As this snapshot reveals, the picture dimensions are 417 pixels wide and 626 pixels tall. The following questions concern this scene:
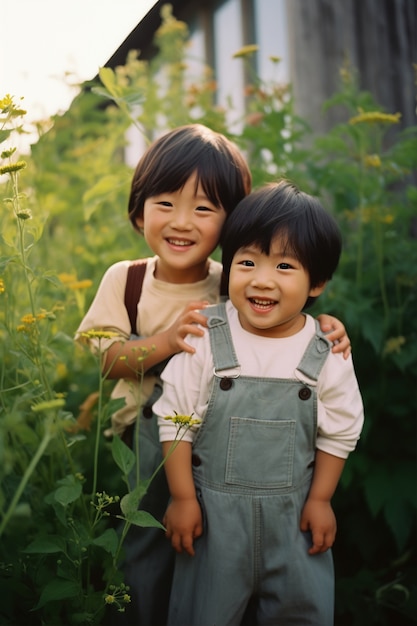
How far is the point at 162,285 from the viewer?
1.93 m

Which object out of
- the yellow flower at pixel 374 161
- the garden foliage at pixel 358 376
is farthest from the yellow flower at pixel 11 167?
the yellow flower at pixel 374 161

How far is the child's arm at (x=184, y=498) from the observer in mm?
1671

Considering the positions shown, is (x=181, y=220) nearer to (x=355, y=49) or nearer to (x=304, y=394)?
(x=304, y=394)

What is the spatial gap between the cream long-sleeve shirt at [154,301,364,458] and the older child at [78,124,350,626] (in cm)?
6

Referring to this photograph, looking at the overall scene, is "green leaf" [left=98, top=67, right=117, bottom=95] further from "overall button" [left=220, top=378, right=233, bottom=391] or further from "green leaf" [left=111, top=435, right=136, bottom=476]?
"green leaf" [left=111, top=435, right=136, bottom=476]

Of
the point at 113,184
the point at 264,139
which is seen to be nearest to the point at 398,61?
the point at 264,139

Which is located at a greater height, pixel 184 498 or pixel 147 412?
pixel 147 412

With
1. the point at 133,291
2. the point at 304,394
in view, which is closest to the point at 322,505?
the point at 304,394

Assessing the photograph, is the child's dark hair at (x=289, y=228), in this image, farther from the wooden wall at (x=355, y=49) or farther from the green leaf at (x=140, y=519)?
the wooden wall at (x=355, y=49)

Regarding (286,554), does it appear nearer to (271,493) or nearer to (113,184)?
(271,493)

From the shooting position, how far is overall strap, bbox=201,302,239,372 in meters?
1.64

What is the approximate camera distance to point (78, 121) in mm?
3670

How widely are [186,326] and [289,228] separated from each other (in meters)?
0.35

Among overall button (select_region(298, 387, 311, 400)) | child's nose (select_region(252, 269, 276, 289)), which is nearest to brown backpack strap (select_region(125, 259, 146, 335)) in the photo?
child's nose (select_region(252, 269, 276, 289))
